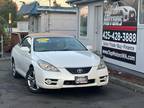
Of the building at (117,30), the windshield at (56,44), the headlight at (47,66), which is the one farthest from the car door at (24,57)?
the building at (117,30)

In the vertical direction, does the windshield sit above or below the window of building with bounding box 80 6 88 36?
below

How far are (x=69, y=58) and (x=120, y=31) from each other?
472 cm

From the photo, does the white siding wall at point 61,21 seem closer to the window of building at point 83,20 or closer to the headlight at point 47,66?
the window of building at point 83,20

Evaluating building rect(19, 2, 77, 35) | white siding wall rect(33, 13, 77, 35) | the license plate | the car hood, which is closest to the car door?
the car hood

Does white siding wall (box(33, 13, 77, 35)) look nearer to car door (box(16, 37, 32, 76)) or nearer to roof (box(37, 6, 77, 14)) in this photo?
roof (box(37, 6, 77, 14))

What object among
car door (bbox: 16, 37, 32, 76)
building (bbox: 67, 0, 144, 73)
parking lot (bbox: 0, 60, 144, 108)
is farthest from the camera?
building (bbox: 67, 0, 144, 73)

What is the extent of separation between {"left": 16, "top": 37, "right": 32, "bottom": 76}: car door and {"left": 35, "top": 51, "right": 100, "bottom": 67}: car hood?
1.68ft

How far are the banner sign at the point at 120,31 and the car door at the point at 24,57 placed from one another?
3.47 m

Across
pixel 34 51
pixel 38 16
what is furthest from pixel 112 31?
pixel 38 16

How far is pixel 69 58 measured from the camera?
9.89m

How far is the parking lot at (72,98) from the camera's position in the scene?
28.8 feet

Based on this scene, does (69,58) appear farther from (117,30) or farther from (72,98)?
(117,30)

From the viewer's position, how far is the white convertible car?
31.1 ft

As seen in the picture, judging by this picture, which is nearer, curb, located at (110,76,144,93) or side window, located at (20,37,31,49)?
curb, located at (110,76,144,93)
